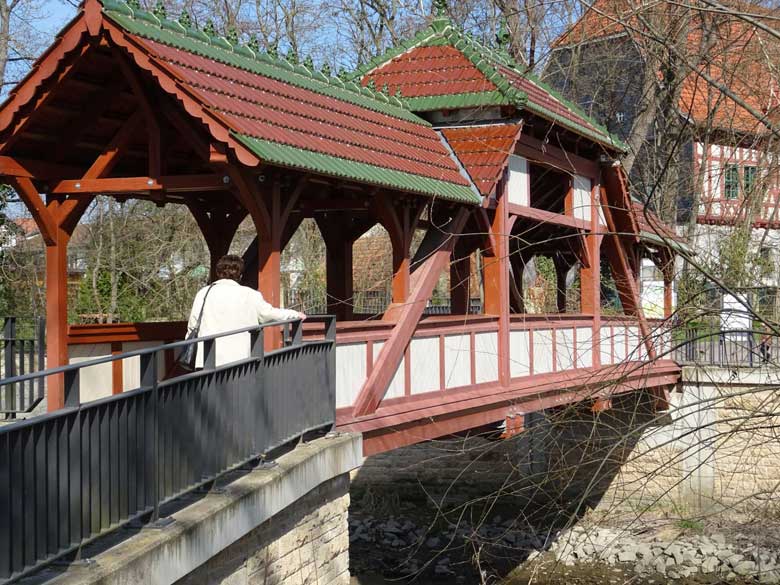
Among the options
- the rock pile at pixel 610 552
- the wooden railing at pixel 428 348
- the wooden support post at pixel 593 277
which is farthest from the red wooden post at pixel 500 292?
the rock pile at pixel 610 552

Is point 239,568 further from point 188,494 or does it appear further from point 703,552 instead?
point 703,552

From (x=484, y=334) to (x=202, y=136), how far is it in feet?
15.8

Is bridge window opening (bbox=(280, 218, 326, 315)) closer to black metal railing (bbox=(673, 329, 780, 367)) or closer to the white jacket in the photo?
black metal railing (bbox=(673, 329, 780, 367))

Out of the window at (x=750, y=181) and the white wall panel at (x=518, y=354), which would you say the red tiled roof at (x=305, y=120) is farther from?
the window at (x=750, y=181)

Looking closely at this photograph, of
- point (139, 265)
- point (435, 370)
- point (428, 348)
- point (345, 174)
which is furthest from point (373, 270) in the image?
point (345, 174)

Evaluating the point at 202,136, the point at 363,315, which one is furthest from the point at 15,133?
the point at 363,315

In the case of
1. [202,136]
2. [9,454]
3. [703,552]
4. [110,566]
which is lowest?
[703,552]

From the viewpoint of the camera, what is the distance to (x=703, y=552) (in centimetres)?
1894

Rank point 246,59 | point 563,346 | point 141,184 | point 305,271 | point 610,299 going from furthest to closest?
point 305,271 < point 610,299 < point 563,346 < point 246,59 < point 141,184

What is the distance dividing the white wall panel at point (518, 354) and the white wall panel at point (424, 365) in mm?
1983

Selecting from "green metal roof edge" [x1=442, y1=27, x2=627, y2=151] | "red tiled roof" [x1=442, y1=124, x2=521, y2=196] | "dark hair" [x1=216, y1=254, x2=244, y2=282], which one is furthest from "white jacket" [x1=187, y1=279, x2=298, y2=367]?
"red tiled roof" [x1=442, y1=124, x2=521, y2=196]

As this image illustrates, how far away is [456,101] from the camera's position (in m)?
12.7

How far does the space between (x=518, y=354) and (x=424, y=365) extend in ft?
8.42

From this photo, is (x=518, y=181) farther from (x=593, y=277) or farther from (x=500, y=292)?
(x=593, y=277)
